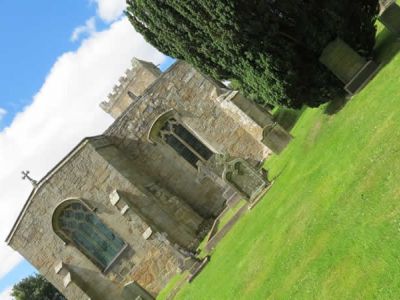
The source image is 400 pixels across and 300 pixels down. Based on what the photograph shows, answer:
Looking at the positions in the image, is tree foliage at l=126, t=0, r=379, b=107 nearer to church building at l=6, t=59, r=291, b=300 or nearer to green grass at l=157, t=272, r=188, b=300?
church building at l=6, t=59, r=291, b=300

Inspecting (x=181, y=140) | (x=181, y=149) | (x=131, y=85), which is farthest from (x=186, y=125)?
(x=131, y=85)

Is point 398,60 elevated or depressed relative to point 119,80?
depressed

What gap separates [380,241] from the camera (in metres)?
6.75

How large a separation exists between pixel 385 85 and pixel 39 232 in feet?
54.6

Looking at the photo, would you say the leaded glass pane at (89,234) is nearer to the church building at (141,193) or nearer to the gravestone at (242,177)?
the church building at (141,193)

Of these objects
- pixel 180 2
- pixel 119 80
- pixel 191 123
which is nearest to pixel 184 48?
pixel 180 2

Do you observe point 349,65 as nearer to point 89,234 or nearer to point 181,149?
point 181,149

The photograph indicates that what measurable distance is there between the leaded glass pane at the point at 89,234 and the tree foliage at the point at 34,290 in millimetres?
27346

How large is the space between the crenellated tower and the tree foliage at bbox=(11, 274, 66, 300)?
1773 cm

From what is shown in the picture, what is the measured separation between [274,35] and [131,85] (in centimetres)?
2915

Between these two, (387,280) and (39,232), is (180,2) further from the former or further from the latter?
(39,232)

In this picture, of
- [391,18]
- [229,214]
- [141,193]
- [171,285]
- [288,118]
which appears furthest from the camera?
[288,118]

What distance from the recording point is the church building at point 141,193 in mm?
20781

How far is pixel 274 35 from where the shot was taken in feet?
44.2
